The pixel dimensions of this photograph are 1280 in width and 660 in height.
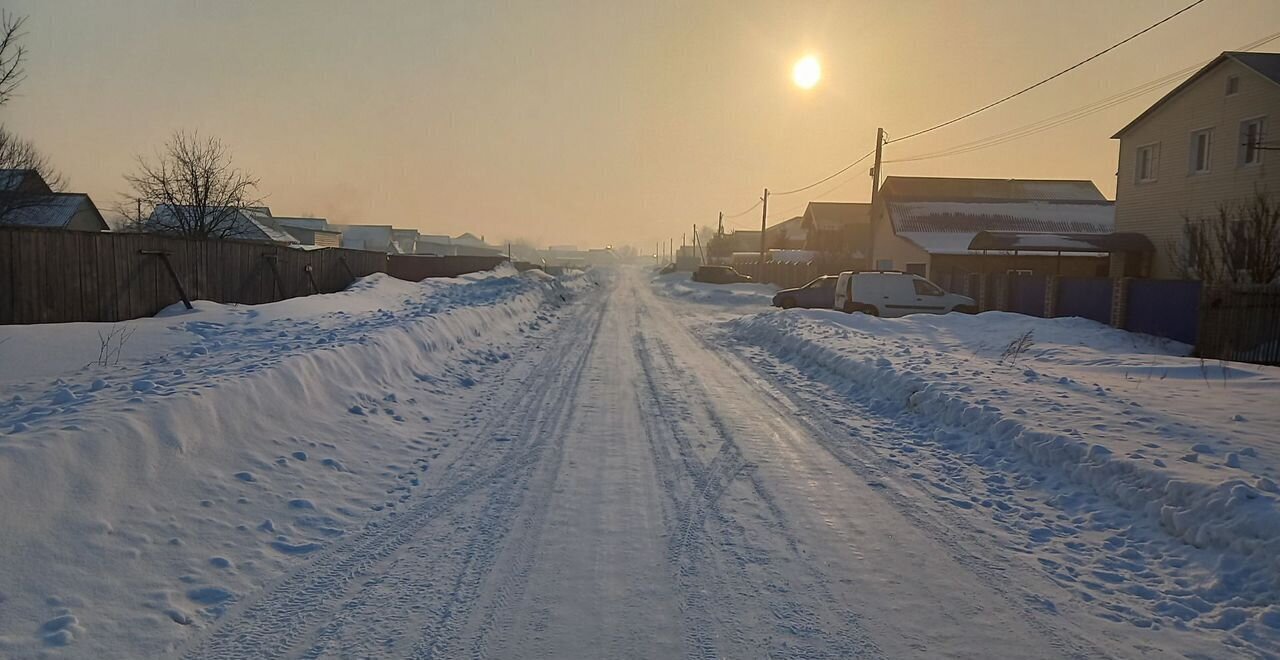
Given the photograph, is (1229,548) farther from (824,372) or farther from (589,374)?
(589,374)

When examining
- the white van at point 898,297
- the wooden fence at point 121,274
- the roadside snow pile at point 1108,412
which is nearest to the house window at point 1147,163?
the white van at point 898,297

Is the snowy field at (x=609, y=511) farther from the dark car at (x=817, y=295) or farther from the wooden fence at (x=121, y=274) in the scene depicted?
the dark car at (x=817, y=295)

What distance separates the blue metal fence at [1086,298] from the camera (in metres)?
19.9

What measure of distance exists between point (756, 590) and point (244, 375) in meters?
6.28

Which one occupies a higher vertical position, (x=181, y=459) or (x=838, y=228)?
(x=838, y=228)

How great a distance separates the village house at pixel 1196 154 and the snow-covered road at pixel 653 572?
2433cm

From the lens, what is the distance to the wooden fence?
37.9 ft

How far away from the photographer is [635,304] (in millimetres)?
35625

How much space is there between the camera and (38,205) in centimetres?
3073

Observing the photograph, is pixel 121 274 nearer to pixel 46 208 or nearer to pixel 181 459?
pixel 181 459

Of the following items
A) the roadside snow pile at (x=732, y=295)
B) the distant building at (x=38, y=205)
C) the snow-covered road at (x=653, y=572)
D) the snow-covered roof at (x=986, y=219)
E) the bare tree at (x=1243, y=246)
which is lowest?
the snow-covered road at (x=653, y=572)

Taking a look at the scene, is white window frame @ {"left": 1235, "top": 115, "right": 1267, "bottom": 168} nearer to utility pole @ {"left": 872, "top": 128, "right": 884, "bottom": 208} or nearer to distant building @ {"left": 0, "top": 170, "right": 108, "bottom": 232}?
utility pole @ {"left": 872, "top": 128, "right": 884, "bottom": 208}

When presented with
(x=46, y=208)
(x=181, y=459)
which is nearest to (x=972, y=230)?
(x=181, y=459)

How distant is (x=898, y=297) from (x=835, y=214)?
5042 centimetres
